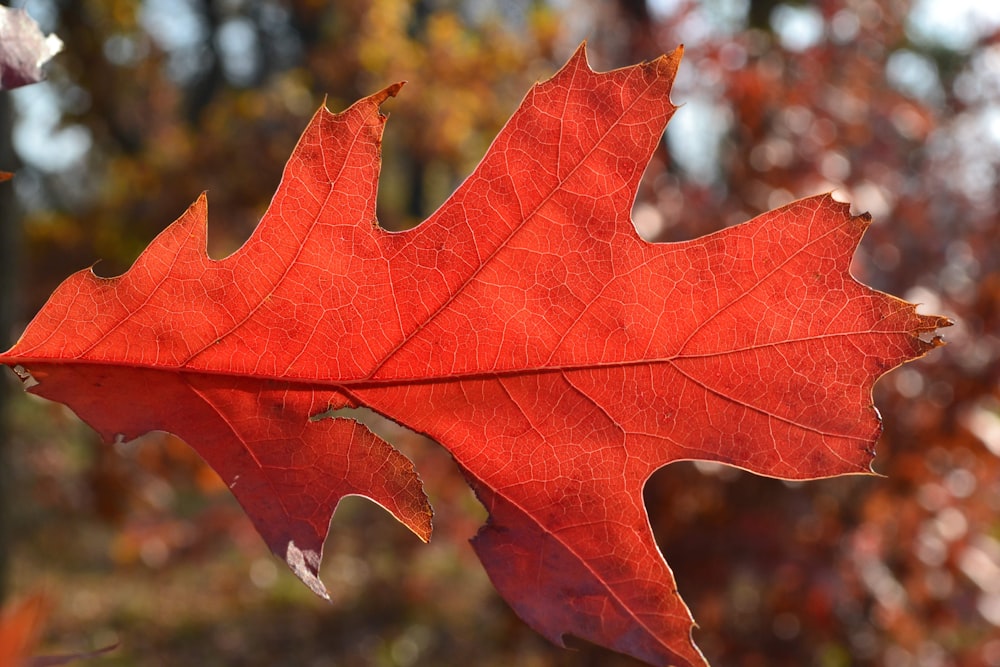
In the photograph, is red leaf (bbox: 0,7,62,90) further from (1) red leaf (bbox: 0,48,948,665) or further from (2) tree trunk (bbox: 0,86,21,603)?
(2) tree trunk (bbox: 0,86,21,603)

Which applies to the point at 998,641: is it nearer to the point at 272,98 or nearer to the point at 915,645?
the point at 915,645

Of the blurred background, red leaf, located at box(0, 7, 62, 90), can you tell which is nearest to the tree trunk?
the blurred background

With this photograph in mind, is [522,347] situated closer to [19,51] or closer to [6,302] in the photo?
[19,51]

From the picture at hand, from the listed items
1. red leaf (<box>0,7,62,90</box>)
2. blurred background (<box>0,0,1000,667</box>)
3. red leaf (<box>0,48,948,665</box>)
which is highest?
red leaf (<box>0,7,62,90</box>)

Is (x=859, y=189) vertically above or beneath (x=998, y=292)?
above

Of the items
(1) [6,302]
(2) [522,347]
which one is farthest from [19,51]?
(1) [6,302]

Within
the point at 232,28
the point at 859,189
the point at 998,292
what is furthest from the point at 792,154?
the point at 232,28

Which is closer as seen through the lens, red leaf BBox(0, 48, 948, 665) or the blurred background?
red leaf BBox(0, 48, 948, 665)
